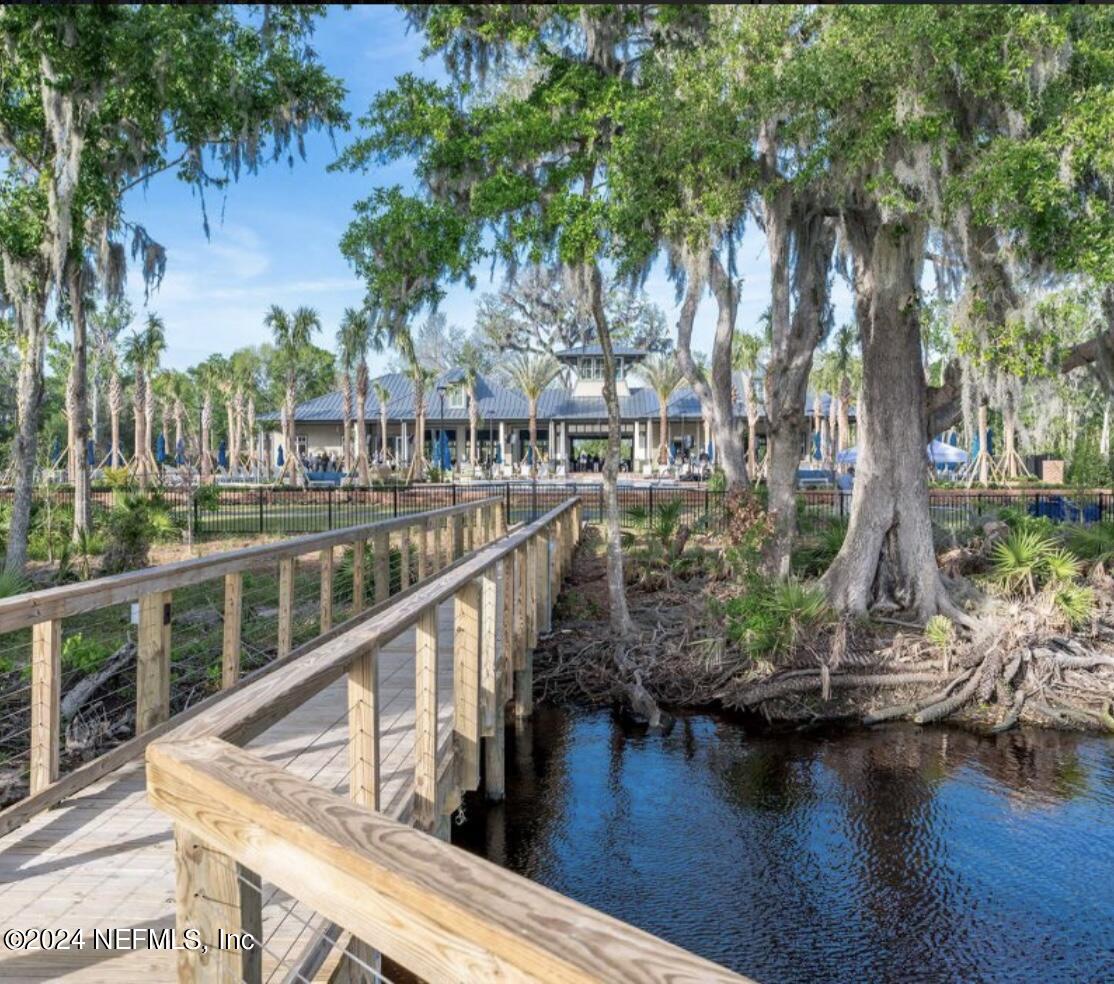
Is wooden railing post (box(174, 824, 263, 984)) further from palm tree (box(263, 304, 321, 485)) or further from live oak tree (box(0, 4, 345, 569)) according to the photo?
palm tree (box(263, 304, 321, 485))

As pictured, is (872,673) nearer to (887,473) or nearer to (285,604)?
(887,473)

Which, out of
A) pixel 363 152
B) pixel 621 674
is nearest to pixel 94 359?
pixel 363 152

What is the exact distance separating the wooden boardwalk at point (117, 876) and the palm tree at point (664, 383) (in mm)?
38169

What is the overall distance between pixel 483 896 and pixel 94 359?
214 ft

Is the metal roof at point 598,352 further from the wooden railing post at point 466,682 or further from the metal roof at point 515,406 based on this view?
the wooden railing post at point 466,682

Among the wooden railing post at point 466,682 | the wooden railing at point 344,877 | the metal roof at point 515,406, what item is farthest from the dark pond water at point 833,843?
the metal roof at point 515,406

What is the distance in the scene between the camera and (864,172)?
10898 millimetres

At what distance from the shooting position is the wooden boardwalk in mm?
A: 2666

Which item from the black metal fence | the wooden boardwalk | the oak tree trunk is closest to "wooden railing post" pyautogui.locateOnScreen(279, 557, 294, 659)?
the wooden boardwalk

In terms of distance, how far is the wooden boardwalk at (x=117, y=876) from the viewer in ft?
8.75

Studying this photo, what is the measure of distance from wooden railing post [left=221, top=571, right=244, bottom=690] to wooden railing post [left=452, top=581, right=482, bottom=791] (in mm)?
1251

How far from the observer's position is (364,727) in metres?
2.93

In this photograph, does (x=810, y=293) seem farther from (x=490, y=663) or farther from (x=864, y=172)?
(x=490, y=663)

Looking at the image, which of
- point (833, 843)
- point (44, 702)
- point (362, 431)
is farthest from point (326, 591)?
point (362, 431)
